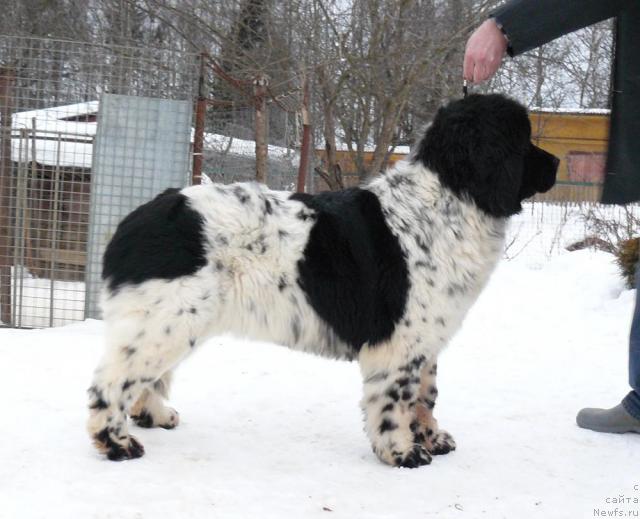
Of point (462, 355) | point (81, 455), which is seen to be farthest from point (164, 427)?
point (462, 355)

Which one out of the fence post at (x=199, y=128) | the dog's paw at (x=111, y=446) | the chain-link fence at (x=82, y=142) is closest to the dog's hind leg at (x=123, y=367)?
the dog's paw at (x=111, y=446)

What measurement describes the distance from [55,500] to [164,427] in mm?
986

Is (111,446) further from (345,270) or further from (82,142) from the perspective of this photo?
(82,142)

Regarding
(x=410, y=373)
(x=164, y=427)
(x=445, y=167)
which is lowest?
(x=164, y=427)

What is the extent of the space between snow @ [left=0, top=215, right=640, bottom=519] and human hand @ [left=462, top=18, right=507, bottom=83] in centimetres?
177

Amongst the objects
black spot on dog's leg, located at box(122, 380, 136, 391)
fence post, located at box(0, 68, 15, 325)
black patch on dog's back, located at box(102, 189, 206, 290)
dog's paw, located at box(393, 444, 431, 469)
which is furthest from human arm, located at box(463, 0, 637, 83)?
fence post, located at box(0, 68, 15, 325)

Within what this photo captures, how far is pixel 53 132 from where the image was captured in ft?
21.0

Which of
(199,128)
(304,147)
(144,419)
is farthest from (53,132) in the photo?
(144,419)

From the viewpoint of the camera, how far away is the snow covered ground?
9.59ft

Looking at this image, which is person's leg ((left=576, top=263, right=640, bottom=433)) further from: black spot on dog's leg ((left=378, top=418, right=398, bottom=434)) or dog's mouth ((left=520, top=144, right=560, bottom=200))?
black spot on dog's leg ((left=378, top=418, right=398, bottom=434))

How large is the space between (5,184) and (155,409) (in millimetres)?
4107

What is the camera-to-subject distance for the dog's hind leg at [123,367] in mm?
3266

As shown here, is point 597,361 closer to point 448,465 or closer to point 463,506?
point 448,465

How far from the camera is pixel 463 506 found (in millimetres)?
2977
